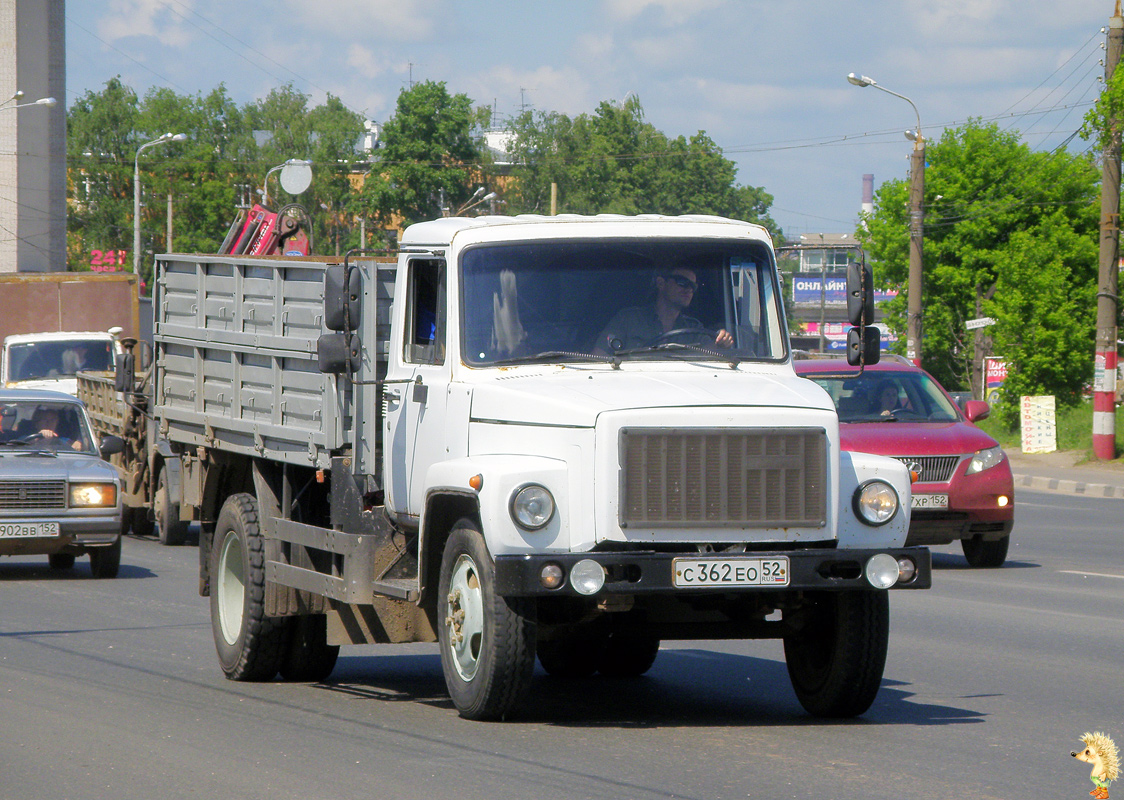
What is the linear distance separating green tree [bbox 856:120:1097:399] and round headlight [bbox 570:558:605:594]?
51.8 meters

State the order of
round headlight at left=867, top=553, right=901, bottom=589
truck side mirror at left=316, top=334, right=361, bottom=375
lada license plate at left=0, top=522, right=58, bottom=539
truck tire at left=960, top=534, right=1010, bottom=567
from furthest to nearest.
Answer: truck tire at left=960, top=534, right=1010, bottom=567 → lada license plate at left=0, top=522, right=58, bottom=539 → truck side mirror at left=316, top=334, right=361, bottom=375 → round headlight at left=867, top=553, right=901, bottom=589

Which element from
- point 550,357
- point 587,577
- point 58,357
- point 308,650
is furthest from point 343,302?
point 58,357

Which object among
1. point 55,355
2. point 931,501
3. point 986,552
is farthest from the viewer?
point 55,355

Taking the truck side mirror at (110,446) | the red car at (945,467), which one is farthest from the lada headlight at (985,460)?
the truck side mirror at (110,446)

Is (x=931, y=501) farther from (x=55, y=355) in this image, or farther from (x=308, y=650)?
(x=55, y=355)

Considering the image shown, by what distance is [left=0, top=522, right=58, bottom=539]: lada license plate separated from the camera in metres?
14.9

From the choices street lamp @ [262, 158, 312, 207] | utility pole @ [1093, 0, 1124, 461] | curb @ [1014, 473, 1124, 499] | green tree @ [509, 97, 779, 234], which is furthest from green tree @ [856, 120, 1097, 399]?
street lamp @ [262, 158, 312, 207]

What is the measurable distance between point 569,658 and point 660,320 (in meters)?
2.35

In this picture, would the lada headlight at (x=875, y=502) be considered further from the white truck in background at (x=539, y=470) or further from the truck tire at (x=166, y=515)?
the truck tire at (x=166, y=515)

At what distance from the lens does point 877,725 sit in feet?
25.0

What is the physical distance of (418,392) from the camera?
8.16 m

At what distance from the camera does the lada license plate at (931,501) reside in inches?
599

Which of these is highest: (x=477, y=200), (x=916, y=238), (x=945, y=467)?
(x=477, y=200)

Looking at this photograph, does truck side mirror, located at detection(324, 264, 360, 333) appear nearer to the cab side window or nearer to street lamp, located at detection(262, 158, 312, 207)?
the cab side window
